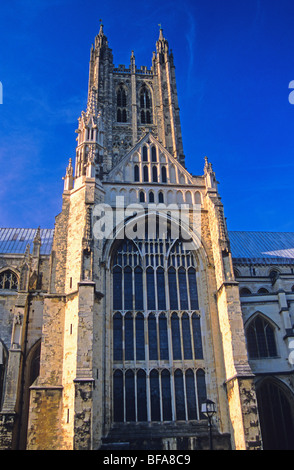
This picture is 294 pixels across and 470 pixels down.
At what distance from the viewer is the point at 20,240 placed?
Answer: 33125 millimetres

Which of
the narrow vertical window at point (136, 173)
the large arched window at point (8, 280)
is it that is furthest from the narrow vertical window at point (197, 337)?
the large arched window at point (8, 280)

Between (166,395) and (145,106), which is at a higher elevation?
(145,106)

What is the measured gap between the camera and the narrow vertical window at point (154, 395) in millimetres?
18661

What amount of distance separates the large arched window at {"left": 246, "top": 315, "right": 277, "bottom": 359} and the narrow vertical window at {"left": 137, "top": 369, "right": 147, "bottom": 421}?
18.9 feet

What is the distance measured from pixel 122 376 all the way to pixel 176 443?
353 cm

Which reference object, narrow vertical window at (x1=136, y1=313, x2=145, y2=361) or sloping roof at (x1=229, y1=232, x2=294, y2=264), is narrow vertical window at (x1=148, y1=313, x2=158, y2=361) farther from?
sloping roof at (x1=229, y1=232, x2=294, y2=264)

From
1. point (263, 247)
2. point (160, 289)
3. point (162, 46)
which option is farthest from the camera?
point (162, 46)

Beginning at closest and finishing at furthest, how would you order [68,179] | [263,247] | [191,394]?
[191,394] < [68,179] < [263,247]

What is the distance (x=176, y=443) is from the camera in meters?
17.7

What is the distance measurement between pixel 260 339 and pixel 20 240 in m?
19.5

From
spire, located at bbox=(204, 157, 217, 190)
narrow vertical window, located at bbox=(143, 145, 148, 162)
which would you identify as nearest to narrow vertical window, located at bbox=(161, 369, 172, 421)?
spire, located at bbox=(204, 157, 217, 190)

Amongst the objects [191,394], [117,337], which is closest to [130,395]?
[117,337]

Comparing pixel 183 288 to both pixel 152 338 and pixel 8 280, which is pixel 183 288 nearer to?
pixel 152 338

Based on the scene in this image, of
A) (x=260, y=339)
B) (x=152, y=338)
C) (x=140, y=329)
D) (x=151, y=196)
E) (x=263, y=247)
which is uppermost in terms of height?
(x=263, y=247)
